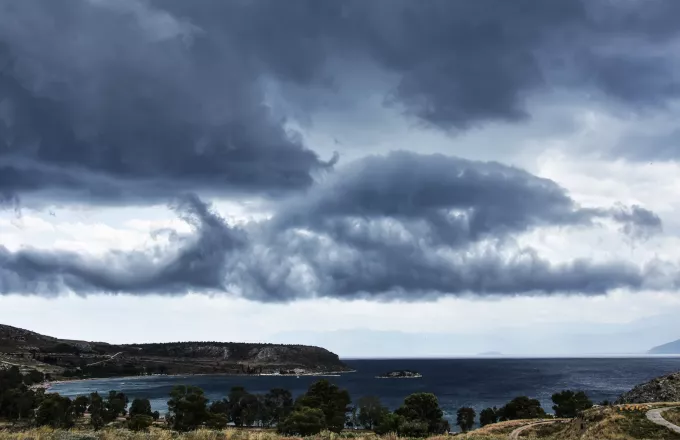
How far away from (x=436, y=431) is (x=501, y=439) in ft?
247

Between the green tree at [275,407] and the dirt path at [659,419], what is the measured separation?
94088 mm

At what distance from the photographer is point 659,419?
5734 cm

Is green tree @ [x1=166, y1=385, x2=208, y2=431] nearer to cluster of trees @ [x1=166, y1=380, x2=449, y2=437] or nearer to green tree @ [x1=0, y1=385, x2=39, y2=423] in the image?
cluster of trees @ [x1=166, y1=380, x2=449, y2=437]

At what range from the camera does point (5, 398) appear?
5022 inches

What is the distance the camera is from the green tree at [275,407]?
472ft

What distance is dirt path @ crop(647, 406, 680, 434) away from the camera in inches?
2071

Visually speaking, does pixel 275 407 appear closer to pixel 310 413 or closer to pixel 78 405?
pixel 78 405

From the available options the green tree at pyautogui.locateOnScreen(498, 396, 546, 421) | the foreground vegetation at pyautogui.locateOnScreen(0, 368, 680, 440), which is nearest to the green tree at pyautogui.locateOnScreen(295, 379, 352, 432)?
the foreground vegetation at pyautogui.locateOnScreen(0, 368, 680, 440)

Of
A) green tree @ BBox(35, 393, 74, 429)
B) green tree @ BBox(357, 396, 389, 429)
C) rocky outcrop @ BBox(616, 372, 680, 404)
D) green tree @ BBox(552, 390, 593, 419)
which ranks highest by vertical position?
rocky outcrop @ BBox(616, 372, 680, 404)

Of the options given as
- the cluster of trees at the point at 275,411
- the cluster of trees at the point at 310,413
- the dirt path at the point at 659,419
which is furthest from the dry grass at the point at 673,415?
the cluster of trees at the point at 275,411

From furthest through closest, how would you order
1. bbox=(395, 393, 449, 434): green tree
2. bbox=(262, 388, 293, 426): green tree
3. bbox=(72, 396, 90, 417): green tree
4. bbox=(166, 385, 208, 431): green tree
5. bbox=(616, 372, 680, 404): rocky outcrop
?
bbox=(262, 388, 293, 426): green tree
bbox=(72, 396, 90, 417): green tree
bbox=(395, 393, 449, 434): green tree
bbox=(166, 385, 208, 431): green tree
bbox=(616, 372, 680, 404): rocky outcrop

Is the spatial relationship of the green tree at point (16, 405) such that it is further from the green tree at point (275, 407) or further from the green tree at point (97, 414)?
the green tree at point (275, 407)

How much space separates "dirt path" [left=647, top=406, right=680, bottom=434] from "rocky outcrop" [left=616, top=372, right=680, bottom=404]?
33.3 m

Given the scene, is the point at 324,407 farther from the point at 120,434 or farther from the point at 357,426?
the point at 120,434
